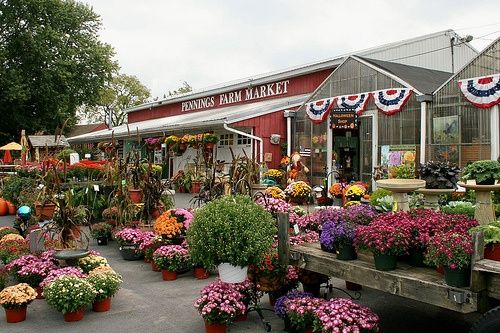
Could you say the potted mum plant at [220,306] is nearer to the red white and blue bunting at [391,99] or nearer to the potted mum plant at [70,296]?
the potted mum plant at [70,296]

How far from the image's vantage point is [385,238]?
147 inches

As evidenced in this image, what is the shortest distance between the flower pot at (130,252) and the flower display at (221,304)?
12.0ft

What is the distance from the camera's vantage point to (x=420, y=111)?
11984 mm

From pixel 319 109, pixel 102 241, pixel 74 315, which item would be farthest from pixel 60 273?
pixel 319 109

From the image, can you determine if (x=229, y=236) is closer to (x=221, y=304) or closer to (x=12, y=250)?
(x=221, y=304)

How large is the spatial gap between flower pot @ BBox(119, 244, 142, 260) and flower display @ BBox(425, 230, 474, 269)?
18.6ft

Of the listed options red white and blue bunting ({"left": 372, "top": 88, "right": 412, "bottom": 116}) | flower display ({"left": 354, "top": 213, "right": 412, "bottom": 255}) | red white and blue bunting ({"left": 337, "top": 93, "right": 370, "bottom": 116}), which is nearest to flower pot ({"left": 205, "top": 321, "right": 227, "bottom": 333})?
flower display ({"left": 354, "top": 213, "right": 412, "bottom": 255})

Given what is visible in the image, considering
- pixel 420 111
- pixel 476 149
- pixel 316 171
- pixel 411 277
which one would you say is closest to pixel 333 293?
pixel 411 277

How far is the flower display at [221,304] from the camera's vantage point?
14.6 ft

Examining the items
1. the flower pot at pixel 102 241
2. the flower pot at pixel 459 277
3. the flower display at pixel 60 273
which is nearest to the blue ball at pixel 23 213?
the flower pot at pixel 102 241

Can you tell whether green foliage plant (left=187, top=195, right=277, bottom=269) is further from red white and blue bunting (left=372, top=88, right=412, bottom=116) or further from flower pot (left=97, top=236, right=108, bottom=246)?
red white and blue bunting (left=372, top=88, right=412, bottom=116)

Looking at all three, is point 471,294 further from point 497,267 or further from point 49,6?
point 49,6

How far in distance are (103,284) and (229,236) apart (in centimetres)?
180

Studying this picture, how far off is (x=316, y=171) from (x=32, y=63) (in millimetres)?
25586
